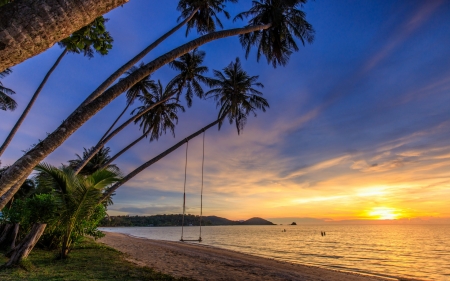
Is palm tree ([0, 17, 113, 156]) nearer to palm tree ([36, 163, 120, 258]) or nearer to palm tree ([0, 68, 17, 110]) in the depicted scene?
palm tree ([36, 163, 120, 258])

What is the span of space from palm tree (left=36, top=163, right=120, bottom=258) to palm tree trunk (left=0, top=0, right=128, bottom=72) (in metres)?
6.54

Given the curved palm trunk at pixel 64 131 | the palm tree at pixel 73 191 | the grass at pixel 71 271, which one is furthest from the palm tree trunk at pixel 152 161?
the curved palm trunk at pixel 64 131

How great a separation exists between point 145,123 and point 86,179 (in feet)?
45.6

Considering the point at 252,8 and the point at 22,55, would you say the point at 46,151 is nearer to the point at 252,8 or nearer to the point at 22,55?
the point at 22,55

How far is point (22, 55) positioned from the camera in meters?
1.83

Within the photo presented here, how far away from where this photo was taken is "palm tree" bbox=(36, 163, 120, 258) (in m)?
7.71

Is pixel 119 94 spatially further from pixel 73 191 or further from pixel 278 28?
pixel 278 28

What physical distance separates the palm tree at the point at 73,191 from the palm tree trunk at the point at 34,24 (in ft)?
21.4

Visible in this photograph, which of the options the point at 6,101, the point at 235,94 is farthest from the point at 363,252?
the point at 6,101

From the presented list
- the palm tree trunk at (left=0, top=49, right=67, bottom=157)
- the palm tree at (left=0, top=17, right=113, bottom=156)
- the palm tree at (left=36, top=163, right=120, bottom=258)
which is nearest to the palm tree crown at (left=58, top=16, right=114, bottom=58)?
the palm tree at (left=0, top=17, right=113, bottom=156)

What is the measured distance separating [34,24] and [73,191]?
7154 mm

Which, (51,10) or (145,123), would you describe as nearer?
(51,10)

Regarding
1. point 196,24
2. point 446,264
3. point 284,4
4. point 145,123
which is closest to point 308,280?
point 284,4

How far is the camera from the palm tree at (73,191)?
303 inches
